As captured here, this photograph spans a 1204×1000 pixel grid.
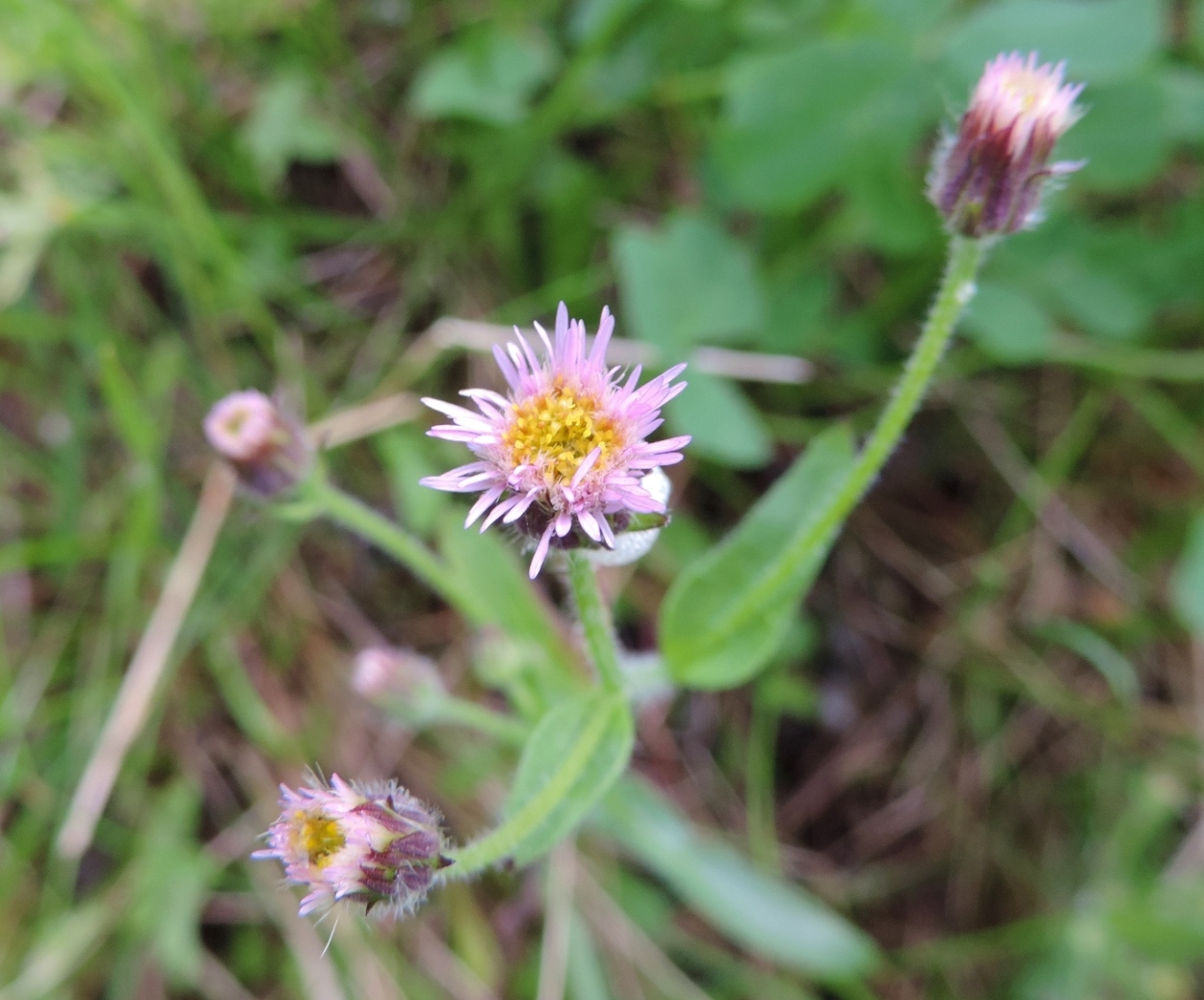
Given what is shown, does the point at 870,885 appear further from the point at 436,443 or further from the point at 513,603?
the point at 436,443

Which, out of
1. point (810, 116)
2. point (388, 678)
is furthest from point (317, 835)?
point (810, 116)

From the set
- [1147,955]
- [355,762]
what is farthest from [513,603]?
[1147,955]

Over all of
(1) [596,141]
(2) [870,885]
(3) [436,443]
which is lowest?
(2) [870,885]

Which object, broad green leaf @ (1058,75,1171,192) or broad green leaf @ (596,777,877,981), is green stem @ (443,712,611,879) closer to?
broad green leaf @ (596,777,877,981)

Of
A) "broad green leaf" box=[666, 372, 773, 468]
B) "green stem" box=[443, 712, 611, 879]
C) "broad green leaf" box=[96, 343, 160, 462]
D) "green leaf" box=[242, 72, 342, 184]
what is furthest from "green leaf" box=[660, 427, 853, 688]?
"green leaf" box=[242, 72, 342, 184]

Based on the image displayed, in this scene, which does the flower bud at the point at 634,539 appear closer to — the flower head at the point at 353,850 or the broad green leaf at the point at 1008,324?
the flower head at the point at 353,850

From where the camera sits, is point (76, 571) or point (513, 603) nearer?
point (513, 603)

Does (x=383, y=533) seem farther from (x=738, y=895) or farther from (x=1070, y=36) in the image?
(x=1070, y=36)
